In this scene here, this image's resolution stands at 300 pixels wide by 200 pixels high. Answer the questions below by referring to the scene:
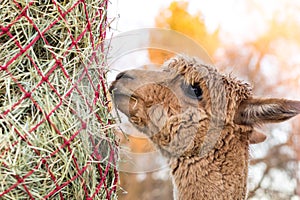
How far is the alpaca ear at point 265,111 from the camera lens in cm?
270

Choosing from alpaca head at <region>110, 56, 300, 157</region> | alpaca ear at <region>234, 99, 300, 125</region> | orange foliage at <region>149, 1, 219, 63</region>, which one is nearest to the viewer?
alpaca ear at <region>234, 99, 300, 125</region>

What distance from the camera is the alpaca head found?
118 inches

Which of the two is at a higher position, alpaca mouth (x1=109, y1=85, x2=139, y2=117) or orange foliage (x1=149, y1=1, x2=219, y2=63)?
orange foliage (x1=149, y1=1, x2=219, y2=63)

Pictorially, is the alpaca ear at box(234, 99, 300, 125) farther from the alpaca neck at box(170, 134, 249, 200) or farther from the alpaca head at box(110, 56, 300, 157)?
the alpaca neck at box(170, 134, 249, 200)

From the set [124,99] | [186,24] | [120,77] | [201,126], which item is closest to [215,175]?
[201,126]

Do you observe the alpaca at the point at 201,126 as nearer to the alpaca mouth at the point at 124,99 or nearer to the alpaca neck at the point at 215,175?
the alpaca neck at the point at 215,175

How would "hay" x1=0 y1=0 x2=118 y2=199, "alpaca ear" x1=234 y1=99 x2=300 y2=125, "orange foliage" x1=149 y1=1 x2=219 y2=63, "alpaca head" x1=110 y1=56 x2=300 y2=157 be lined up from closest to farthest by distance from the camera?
"hay" x1=0 y1=0 x2=118 y2=199, "alpaca ear" x1=234 y1=99 x2=300 y2=125, "alpaca head" x1=110 y1=56 x2=300 y2=157, "orange foliage" x1=149 y1=1 x2=219 y2=63

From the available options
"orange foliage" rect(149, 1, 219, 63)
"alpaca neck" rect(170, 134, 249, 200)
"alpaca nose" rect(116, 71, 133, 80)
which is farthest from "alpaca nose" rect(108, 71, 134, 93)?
"orange foliage" rect(149, 1, 219, 63)

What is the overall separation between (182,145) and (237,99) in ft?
1.37

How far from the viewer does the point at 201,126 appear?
9.99ft

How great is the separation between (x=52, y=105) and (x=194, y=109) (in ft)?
3.51

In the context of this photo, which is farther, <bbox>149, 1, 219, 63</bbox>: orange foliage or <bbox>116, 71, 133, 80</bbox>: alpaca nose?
<bbox>149, 1, 219, 63</bbox>: orange foliage

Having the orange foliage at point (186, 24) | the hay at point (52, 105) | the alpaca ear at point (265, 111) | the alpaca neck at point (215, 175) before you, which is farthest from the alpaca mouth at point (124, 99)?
the orange foliage at point (186, 24)

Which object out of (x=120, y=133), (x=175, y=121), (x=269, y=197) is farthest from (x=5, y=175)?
(x=269, y=197)
